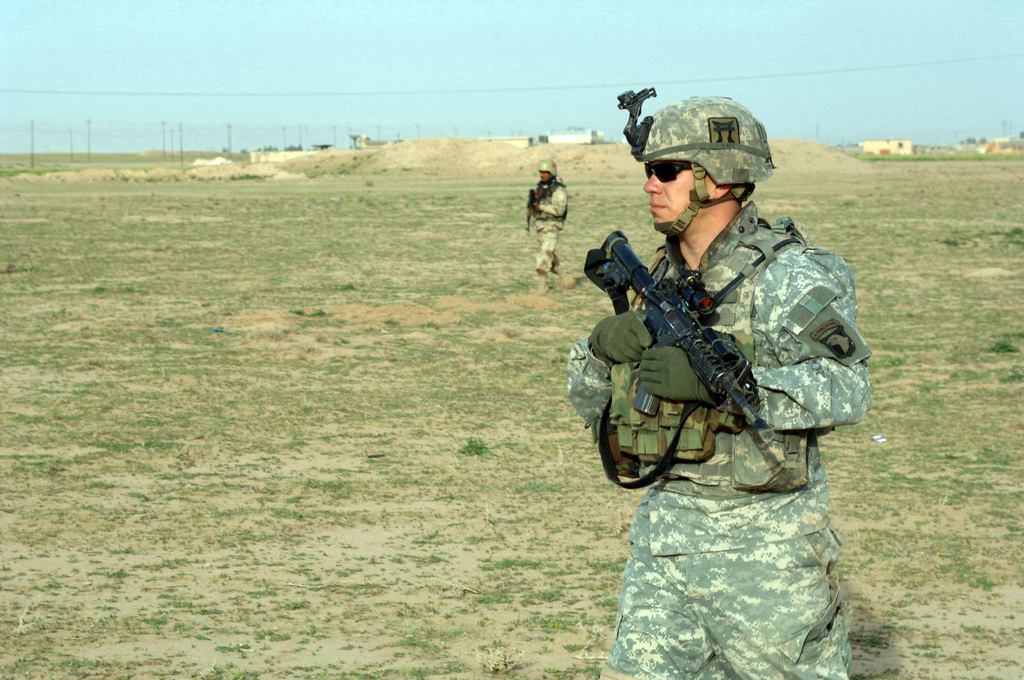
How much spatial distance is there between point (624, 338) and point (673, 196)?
46 centimetres

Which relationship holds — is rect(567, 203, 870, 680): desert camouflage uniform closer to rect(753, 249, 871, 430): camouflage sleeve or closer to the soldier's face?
rect(753, 249, 871, 430): camouflage sleeve

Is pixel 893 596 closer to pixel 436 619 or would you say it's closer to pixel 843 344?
pixel 436 619

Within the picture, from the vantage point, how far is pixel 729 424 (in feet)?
9.31

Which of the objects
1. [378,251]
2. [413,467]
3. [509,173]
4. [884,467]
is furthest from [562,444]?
[509,173]

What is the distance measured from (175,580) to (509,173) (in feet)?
172

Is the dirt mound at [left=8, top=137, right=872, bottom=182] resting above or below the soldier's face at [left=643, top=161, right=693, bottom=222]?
above

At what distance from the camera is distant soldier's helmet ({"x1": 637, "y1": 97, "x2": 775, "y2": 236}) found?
10.1 ft

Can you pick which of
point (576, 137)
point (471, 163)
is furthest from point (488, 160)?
point (576, 137)

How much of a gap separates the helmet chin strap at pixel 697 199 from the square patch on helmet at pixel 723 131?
0.10m

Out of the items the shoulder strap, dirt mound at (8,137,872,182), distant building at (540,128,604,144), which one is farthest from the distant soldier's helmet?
distant building at (540,128,604,144)

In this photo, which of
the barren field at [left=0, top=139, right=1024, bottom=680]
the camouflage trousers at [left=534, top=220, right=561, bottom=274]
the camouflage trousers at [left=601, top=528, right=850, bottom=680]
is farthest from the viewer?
the camouflage trousers at [left=534, top=220, right=561, bottom=274]

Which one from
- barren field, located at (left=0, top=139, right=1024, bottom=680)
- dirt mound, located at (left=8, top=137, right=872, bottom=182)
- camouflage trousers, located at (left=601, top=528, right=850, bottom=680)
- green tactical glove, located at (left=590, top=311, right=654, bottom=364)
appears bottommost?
barren field, located at (left=0, top=139, right=1024, bottom=680)

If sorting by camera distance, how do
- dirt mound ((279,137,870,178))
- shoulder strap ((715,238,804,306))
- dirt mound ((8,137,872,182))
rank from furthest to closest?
dirt mound ((279,137,870,178)) < dirt mound ((8,137,872,182)) < shoulder strap ((715,238,804,306))

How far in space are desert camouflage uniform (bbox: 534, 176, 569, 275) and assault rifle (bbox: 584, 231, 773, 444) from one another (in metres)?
11.2
